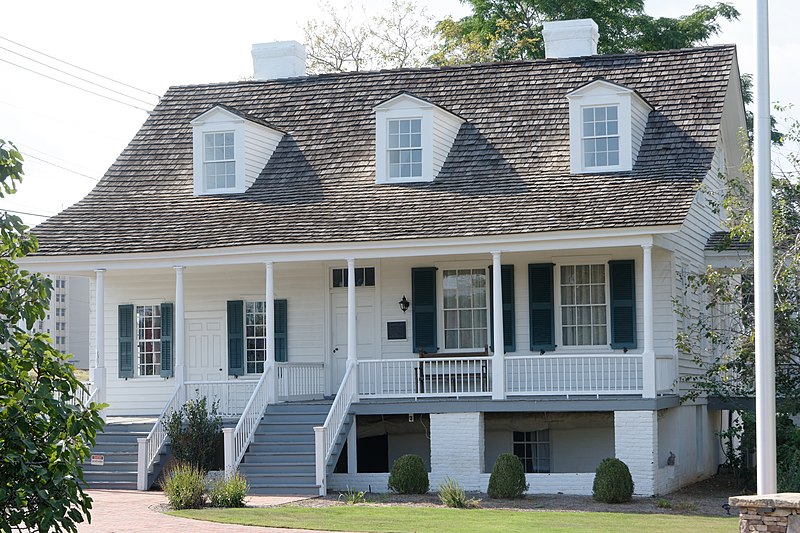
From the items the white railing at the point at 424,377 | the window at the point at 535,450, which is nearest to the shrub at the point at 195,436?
the white railing at the point at 424,377

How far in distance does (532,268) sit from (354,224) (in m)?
3.43

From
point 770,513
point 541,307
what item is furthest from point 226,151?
point 770,513

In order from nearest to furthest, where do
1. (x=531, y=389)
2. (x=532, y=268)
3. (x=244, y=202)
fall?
(x=531, y=389) → (x=532, y=268) → (x=244, y=202)

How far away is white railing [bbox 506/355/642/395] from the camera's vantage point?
20.8 metres

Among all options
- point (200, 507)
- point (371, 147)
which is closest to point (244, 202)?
point (371, 147)

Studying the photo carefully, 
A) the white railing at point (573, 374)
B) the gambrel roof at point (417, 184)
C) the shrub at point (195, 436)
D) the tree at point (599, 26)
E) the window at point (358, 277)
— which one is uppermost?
the tree at point (599, 26)

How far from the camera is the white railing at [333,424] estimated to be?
66.0 ft

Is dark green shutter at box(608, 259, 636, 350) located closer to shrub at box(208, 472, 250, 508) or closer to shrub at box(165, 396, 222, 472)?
shrub at box(165, 396, 222, 472)

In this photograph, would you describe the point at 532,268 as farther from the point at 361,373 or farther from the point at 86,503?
the point at 86,503

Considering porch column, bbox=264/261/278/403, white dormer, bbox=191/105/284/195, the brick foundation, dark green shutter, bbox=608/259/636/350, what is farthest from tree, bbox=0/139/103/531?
white dormer, bbox=191/105/284/195

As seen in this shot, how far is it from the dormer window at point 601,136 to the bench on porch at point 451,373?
165 inches

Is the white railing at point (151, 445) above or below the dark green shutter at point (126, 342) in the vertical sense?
below

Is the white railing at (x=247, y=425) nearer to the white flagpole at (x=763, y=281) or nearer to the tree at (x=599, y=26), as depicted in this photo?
the white flagpole at (x=763, y=281)

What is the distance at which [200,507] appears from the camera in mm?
18062
